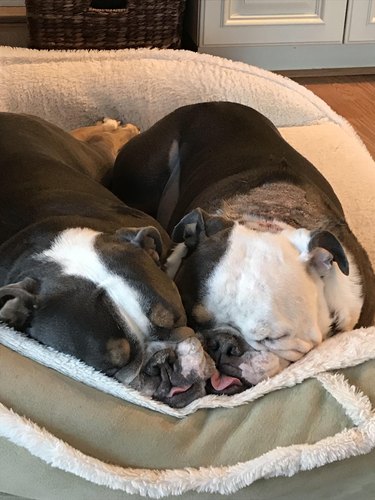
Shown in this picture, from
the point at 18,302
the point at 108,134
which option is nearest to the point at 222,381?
the point at 18,302

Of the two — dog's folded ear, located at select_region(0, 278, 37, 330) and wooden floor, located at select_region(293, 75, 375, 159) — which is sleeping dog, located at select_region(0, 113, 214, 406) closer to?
dog's folded ear, located at select_region(0, 278, 37, 330)

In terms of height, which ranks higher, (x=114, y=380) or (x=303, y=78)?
(x=114, y=380)

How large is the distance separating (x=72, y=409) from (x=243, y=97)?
187cm

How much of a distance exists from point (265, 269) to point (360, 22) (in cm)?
292

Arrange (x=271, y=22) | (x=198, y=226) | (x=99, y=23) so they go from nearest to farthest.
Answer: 1. (x=198, y=226)
2. (x=99, y=23)
3. (x=271, y=22)

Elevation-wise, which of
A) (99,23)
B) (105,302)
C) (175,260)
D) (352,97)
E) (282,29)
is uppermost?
(105,302)

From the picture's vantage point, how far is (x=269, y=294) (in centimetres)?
151

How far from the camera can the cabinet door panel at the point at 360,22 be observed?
4008mm

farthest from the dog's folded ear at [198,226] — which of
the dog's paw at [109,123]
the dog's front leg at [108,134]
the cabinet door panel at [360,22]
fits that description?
the cabinet door panel at [360,22]

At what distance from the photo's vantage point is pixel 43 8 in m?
3.57

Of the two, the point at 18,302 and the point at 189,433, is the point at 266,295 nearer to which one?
the point at 189,433

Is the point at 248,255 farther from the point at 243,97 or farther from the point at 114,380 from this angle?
the point at 243,97

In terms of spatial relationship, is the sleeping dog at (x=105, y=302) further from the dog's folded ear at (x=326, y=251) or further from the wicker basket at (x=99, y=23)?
the wicker basket at (x=99, y=23)

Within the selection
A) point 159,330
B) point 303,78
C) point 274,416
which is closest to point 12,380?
point 159,330
